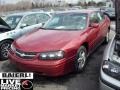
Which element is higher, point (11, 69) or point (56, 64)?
point (56, 64)

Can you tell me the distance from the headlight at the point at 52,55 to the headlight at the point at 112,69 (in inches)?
51.1

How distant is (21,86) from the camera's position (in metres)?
3.83

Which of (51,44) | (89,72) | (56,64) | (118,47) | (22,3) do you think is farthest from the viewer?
(22,3)

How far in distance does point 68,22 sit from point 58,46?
5.16ft

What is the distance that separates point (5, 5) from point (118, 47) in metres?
55.1

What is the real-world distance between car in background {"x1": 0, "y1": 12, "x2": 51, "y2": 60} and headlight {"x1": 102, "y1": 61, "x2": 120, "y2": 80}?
4.03 metres

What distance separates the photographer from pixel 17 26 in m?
7.85

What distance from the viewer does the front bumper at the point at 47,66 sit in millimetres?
4840

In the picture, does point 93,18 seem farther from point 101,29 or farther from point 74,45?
point 74,45

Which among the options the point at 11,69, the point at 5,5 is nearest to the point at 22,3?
the point at 5,5

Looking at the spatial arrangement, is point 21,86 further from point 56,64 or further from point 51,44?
point 51,44

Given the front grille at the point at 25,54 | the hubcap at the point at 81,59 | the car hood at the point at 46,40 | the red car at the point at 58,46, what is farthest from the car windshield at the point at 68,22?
the front grille at the point at 25,54

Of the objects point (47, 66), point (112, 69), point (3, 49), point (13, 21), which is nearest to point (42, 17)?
point (13, 21)

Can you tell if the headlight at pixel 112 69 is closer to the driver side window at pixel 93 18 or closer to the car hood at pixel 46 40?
the car hood at pixel 46 40
